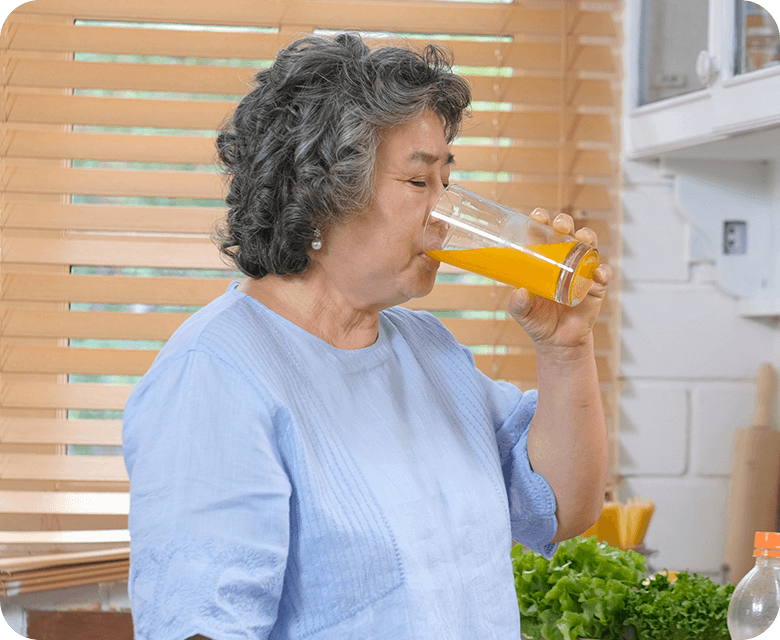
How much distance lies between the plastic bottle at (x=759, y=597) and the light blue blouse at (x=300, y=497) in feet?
1.14

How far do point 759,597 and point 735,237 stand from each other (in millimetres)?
863

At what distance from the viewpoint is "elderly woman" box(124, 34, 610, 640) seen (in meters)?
0.62

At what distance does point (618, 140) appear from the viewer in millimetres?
1721

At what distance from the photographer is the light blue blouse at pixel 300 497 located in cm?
61

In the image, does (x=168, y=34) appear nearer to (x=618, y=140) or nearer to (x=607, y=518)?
(x=618, y=140)

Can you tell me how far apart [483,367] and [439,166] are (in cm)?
94

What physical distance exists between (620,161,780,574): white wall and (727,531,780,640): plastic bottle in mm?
695

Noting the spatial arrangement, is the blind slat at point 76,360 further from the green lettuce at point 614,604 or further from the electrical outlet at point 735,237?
the electrical outlet at point 735,237

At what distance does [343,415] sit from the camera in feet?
2.48

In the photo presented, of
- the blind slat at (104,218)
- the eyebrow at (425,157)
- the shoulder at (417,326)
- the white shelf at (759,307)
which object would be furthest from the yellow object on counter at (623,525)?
the blind slat at (104,218)

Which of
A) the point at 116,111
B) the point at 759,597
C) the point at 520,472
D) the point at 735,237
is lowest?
the point at 759,597

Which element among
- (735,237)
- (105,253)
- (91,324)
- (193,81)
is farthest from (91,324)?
(735,237)

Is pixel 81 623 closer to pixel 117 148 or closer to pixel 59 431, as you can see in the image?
pixel 59 431

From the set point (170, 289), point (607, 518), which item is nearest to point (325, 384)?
point (607, 518)
